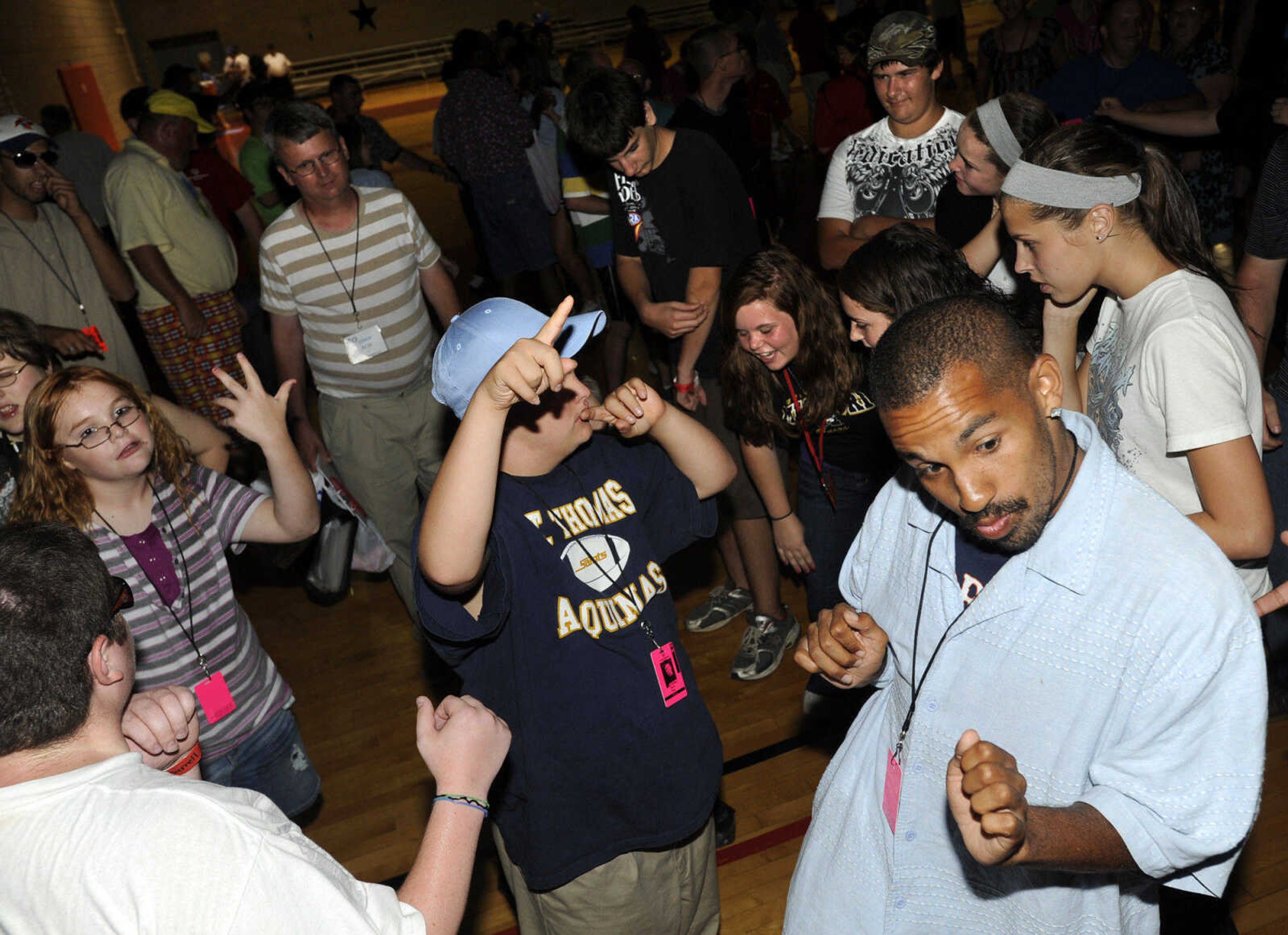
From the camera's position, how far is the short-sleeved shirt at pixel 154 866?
1160mm

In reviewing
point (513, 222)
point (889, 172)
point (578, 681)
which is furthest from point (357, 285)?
point (513, 222)

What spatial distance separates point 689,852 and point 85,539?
1.39 m

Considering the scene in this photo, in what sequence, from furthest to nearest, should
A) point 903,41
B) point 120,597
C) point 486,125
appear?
point 486,125 → point 903,41 → point 120,597

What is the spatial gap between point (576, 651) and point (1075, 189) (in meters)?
1.45

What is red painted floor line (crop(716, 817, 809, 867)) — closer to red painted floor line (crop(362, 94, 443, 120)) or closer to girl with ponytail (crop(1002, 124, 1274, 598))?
girl with ponytail (crop(1002, 124, 1274, 598))

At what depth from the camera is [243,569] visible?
17.5 feet

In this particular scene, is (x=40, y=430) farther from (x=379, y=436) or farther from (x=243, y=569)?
(x=243, y=569)

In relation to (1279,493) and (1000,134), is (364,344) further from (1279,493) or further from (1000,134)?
(1279,493)

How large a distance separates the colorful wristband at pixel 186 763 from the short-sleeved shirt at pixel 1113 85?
519 cm

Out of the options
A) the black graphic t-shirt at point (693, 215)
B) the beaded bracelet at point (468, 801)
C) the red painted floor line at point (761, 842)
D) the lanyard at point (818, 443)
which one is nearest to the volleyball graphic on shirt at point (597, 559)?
the beaded bracelet at point (468, 801)

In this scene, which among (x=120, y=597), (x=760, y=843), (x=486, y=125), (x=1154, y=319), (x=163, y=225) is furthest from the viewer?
(x=486, y=125)

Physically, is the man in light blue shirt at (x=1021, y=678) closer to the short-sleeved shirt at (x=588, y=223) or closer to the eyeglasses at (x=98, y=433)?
the eyeglasses at (x=98, y=433)

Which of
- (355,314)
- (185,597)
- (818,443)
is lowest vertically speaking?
(818,443)

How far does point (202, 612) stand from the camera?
8.20 feet
